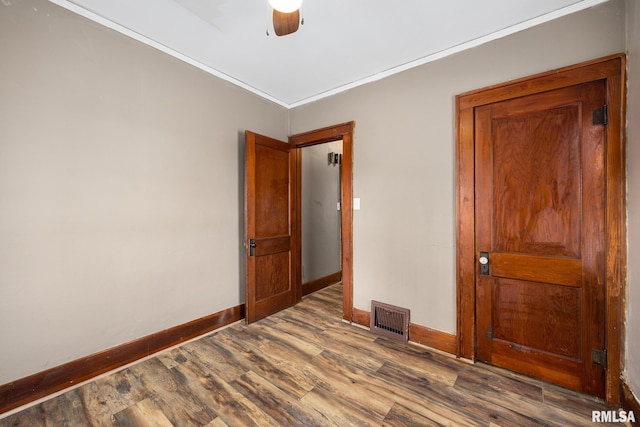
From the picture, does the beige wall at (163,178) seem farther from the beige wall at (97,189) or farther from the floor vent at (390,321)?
the floor vent at (390,321)

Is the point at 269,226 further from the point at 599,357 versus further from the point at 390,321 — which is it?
the point at 599,357

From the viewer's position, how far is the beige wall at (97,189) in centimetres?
168

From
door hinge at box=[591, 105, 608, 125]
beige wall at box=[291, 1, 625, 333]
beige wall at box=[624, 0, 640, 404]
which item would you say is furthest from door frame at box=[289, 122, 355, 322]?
beige wall at box=[624, 0, 640, 404]

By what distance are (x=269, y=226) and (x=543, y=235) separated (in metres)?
2.58

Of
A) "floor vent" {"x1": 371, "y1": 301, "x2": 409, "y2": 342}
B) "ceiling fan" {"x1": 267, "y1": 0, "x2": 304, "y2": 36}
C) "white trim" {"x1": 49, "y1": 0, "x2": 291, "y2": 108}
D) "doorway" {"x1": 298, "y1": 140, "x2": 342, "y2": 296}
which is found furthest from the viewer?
"doorway" {"x1": 298, "y1": 140, "x2": 342, "y2": 296}

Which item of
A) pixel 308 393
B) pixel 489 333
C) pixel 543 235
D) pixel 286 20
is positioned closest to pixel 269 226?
pixel 308 393

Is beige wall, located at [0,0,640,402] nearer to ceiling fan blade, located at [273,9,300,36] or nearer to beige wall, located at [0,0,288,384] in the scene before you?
beige wall, located at [0,0,288,384]

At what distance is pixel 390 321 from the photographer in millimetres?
2592

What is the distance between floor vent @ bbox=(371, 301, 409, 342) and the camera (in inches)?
98.2

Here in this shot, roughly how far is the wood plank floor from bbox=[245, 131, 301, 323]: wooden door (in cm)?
72

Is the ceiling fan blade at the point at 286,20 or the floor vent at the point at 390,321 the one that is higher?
the ceiling fan blade at the point at 286,20

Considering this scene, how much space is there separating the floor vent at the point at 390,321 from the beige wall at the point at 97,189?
65.8 inches

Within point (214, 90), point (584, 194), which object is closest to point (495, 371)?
point (584, 194)

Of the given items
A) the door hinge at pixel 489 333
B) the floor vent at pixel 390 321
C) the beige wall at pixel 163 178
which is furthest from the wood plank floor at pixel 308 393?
the beige wall at pixel 163 178
